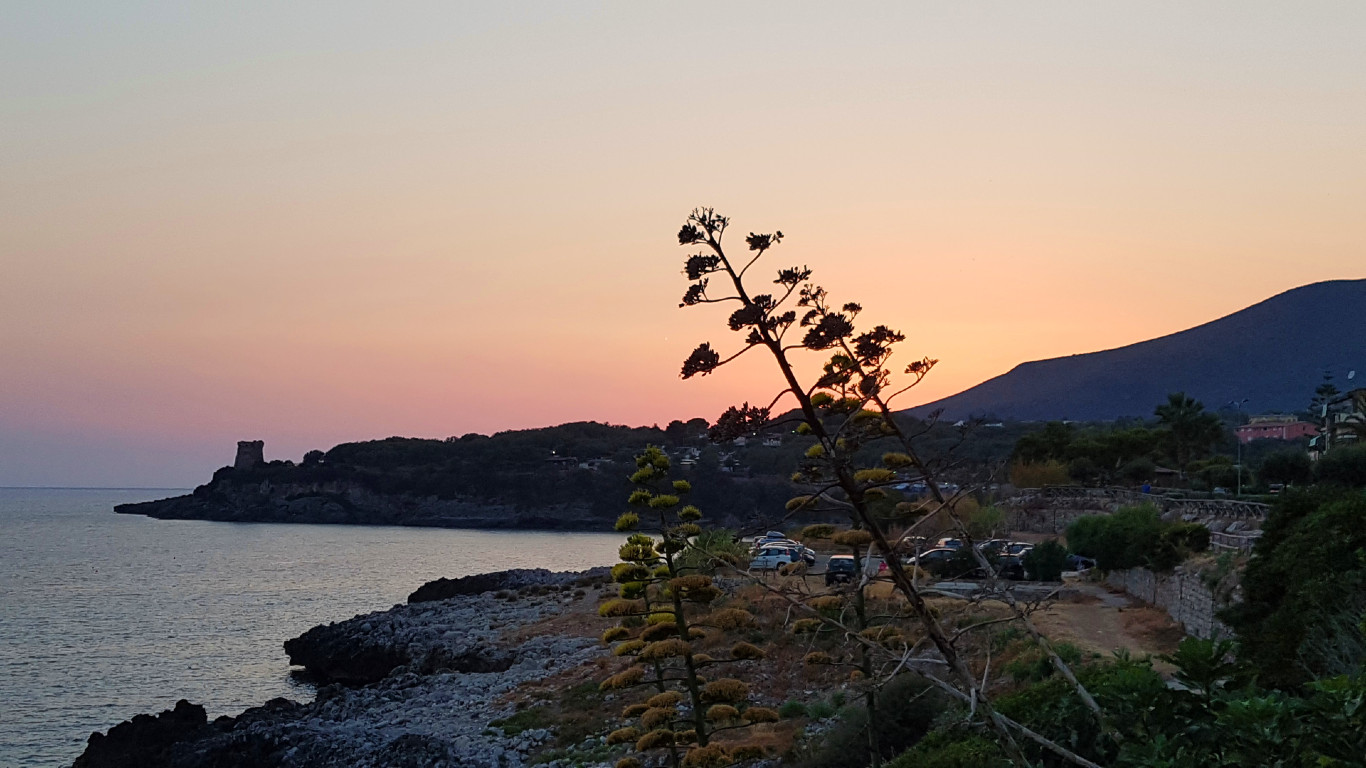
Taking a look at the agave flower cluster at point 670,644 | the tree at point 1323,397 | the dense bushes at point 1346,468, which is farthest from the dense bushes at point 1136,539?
the tree at point 1323,397

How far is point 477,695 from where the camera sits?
29.7 metres

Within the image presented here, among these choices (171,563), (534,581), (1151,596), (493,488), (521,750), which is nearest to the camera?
(521,750)

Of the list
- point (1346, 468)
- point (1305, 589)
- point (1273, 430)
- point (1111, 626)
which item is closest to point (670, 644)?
point (1305, 589)

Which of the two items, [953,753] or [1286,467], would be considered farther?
[1286,467]

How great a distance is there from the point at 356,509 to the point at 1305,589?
179 m

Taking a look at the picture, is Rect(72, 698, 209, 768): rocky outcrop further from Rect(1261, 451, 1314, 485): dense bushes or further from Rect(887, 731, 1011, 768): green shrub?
Rect(1261, 451, 1314, 485): dense bushes

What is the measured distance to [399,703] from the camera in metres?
30.1

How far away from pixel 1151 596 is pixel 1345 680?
26.8 m

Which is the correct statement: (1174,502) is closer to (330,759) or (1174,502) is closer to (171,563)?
(330,759)

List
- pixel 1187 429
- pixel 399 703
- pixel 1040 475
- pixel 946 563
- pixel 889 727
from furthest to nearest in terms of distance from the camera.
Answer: pixel 1187 429 < pixel 1040 475 < pixel 946 563 < pixel 399 703 < pixel 889 727

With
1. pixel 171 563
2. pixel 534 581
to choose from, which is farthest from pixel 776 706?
pixel 171 563

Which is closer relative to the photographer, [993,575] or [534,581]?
[993,575]

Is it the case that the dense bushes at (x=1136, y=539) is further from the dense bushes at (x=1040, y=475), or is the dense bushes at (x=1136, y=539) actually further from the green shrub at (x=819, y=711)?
the dense bushes at (x=1040, y=475)

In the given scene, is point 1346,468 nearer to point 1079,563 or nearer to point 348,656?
point 1079,563
